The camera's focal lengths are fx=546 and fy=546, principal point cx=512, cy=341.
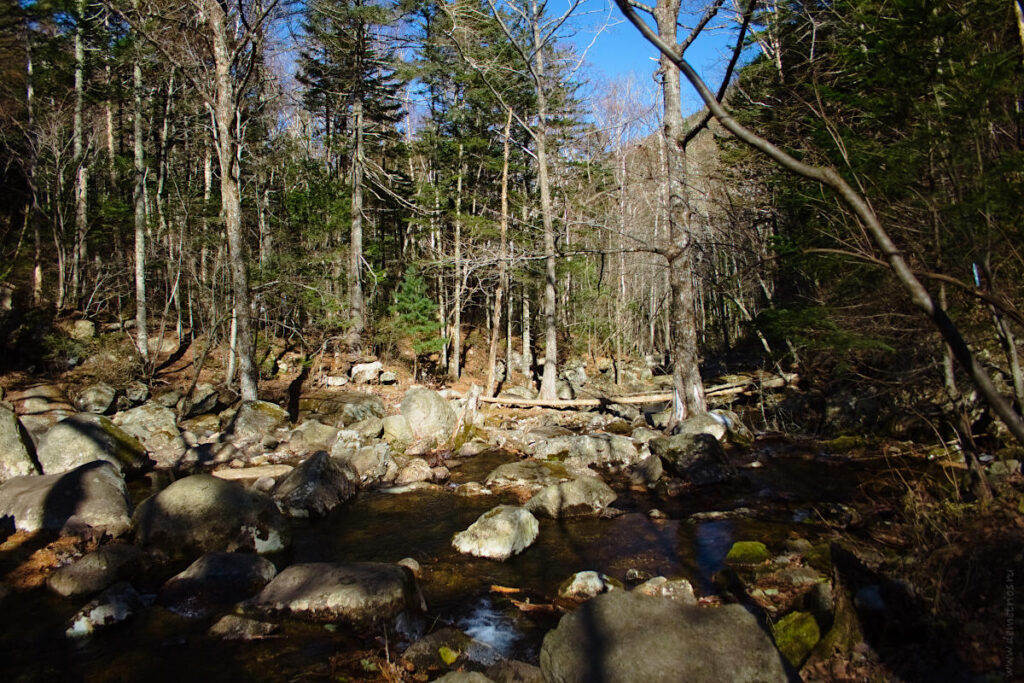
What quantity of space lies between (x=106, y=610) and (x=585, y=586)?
4392 mm

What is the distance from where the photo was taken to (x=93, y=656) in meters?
4.34

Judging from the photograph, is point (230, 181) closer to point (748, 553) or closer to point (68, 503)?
point (68, 503)

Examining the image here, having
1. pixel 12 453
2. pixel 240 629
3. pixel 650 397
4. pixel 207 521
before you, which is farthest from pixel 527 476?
pixel 12 453

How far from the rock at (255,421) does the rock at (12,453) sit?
4.18m

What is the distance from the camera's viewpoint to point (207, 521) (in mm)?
6645

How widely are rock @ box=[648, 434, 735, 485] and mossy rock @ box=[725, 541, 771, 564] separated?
3.08 metres

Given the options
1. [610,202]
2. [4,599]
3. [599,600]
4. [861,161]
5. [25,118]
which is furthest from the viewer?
[610,202]

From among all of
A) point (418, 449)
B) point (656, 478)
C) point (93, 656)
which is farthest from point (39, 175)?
point (656, 478)

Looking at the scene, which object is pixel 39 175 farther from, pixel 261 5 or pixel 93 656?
pixel 93 656

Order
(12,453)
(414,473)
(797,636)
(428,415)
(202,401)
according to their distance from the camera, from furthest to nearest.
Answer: (202,401) < (428,415) < (414,473) < (12,453) < (797,636)

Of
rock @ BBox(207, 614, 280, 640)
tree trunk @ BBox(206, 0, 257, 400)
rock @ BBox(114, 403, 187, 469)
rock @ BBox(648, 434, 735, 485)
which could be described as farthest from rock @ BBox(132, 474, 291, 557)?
tree trunk @ BBox(206, 0, 257, 400)

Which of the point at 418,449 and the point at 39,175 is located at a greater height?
the point at 39,175

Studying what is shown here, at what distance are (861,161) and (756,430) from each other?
906cm

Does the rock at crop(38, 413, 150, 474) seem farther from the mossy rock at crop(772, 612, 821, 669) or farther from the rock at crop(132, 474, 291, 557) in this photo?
the mossy rock at crop(772, 612, 821, 669)
